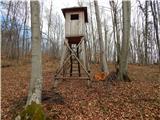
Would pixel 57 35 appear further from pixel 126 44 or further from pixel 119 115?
pixel 119 115

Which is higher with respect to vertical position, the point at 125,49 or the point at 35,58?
the point at 125,49

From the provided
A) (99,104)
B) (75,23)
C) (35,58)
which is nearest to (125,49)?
(75,23)

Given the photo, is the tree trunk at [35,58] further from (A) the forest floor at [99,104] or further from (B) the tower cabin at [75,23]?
(B) the tower cabin at [75,23]

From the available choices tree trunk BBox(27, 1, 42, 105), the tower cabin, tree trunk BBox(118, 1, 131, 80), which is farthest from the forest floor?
the tower cabin

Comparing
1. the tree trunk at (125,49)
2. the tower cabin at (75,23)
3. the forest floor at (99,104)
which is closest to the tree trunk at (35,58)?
the forest floor at (99,104)

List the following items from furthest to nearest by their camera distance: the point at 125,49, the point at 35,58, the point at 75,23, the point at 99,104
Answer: the point at 75,23
the point at 125,49
the point at 99,104
the point at 35,58

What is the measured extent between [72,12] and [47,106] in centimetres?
658

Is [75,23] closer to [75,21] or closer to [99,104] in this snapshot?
[75,21]

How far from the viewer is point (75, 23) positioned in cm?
1201

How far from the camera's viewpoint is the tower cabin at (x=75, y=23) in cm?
1190

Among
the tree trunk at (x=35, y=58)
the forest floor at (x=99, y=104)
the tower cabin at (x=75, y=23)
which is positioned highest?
the tower cabin at (x=75, y=23)

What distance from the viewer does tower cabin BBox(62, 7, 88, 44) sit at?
468 inches

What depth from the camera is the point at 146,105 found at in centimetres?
756

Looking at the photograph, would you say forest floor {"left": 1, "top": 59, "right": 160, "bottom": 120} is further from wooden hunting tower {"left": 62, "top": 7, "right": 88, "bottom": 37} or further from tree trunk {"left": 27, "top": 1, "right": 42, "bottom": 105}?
wooden hunting tower {"left": 62, "top": 7, "right": 88, "bottom": 37}
